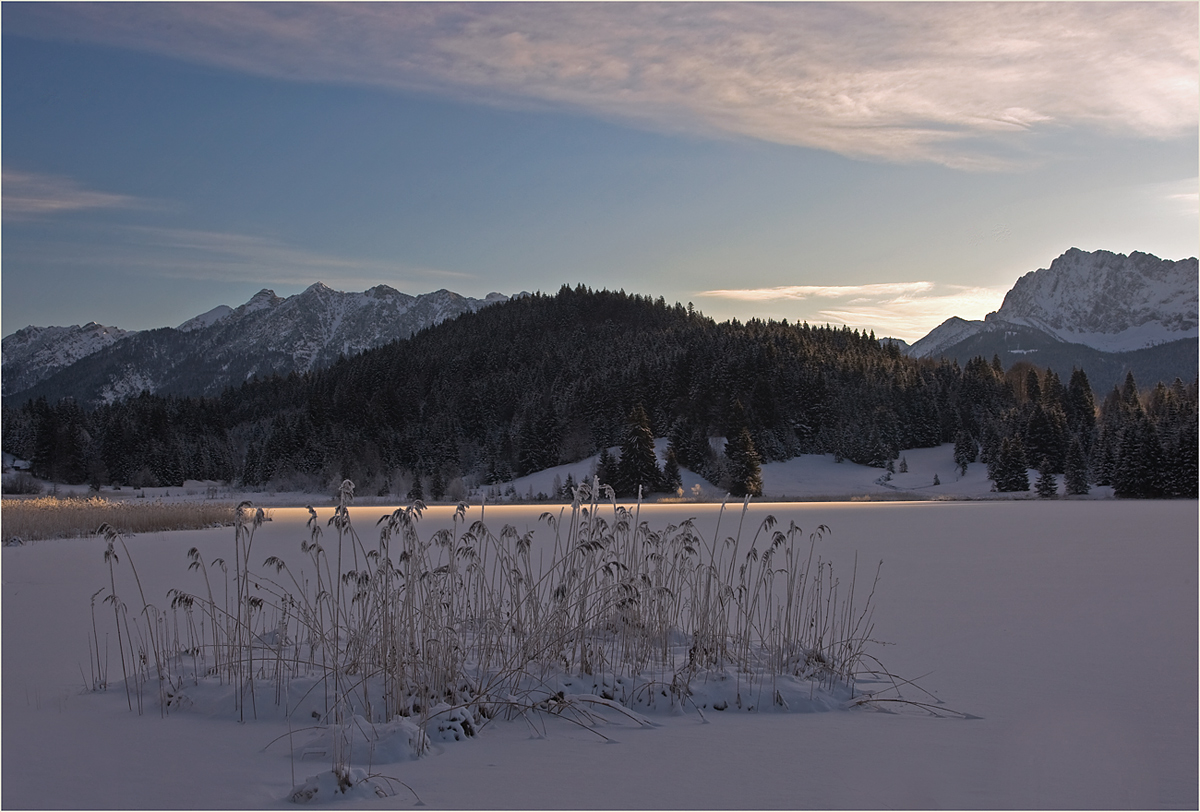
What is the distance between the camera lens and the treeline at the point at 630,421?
194 feet

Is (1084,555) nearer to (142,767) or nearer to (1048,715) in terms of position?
(1048,715)

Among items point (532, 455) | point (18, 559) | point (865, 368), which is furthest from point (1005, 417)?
point (18, 559)

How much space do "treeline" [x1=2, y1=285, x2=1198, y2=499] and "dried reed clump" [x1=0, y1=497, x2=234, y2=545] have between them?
1269 inches

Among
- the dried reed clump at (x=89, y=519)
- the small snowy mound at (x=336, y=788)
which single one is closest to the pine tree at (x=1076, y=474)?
the dried reed clump at (x=89, y=519)

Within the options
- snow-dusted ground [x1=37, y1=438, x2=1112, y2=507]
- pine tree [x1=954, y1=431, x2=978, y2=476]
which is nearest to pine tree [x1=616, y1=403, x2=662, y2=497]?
snow-dusted ground [x1=37, y1=438, x2=1112, y2=507]

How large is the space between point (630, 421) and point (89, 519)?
1511 inches

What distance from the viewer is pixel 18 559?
527 inches

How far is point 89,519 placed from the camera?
19.6m

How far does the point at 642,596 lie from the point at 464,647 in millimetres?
1339

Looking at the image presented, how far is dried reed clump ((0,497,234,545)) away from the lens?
17.6 metres

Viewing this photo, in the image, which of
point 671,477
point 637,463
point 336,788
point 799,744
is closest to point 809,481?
point 671,477

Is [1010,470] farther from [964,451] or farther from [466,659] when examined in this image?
[466,659]

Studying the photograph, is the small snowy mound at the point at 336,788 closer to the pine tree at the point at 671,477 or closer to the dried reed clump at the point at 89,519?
the dried reed clump at the point at 89,519

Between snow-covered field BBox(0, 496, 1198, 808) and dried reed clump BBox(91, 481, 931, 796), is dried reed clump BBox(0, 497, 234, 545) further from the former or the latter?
dried reed clump BBox(91, 481, 931, 796)
